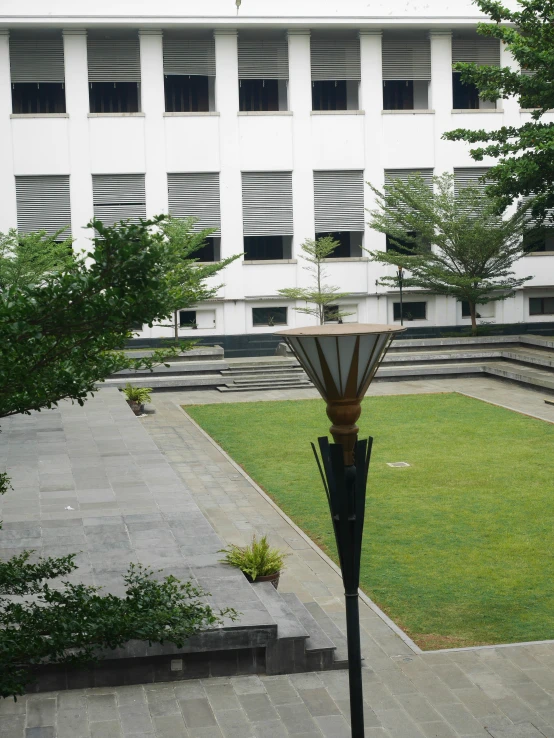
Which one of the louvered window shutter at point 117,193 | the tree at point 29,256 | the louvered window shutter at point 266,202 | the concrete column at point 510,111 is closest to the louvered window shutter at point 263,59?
the louvered window shutter at point 266,202

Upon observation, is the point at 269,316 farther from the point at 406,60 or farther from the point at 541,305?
the point at 406,60

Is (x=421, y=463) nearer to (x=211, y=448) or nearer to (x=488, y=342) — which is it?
(x=211, y=448)

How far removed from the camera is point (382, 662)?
838 centimetres

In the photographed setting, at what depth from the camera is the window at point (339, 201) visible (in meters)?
32.2

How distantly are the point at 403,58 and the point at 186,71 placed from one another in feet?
24.1

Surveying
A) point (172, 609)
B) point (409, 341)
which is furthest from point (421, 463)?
point (409, 341)

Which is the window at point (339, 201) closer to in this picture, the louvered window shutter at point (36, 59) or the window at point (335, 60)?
the window at point (335, 60)

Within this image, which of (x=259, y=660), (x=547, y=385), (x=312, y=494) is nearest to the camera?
(x=259, y=660)

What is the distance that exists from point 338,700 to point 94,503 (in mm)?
5197

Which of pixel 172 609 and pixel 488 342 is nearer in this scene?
pixel 172 609

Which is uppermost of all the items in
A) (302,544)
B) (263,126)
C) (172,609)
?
(263,126)

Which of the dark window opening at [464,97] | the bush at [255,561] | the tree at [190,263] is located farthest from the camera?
the dark window opening at [464,97]

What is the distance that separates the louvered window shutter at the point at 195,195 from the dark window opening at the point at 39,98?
4.40 metres

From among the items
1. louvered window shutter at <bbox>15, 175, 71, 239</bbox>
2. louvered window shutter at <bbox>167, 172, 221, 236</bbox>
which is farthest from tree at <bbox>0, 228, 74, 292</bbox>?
louvered window shutter at <bbox>167, 172, 221, 236</bbox>
